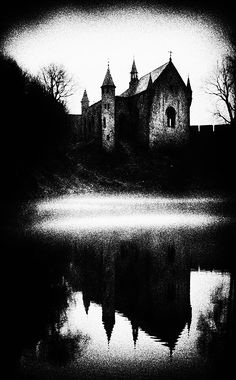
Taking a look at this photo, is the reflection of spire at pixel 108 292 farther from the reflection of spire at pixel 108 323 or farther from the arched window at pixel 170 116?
the arched window at pixel 170 116

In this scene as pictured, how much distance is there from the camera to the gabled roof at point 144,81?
4675cm

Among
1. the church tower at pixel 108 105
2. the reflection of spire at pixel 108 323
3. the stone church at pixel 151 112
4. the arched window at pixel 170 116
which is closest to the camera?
the reflection of spire at pixel 108 323

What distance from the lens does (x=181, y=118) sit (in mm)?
47469

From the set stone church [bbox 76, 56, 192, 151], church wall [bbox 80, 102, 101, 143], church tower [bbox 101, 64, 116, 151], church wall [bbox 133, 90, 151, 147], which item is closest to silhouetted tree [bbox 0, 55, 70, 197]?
church tower [bbox 101, 64, 116, 151]

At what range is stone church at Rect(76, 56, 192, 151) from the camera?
45.5 m

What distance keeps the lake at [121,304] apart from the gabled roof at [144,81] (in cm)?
3743

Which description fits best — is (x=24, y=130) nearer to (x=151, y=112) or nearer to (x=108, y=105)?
(x=108, y=105)

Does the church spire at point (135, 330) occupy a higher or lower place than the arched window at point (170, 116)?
lower

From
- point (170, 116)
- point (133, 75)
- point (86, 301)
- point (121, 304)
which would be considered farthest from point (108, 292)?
point (133, 75)

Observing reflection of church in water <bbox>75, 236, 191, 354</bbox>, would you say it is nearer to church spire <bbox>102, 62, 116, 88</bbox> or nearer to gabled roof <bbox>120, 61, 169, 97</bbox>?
church spire <bbox>102, 62, 116, 88</bbox>

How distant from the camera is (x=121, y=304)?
22.0 feet

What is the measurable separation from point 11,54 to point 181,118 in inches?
1091

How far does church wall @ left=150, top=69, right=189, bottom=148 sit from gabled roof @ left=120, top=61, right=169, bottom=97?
4.37 feet

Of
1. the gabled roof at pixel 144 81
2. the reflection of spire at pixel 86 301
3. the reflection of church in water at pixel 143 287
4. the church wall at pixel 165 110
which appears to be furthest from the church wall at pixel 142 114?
the reflection of spire at pixel 86 301
